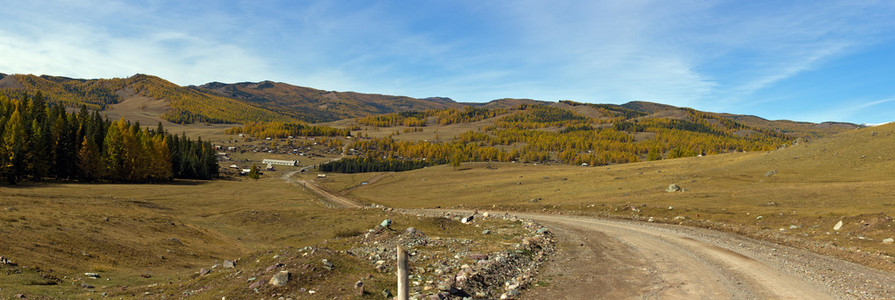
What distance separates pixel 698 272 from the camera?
18594 millimetres

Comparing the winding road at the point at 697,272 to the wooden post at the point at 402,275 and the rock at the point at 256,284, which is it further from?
the rock at the point at 256,284

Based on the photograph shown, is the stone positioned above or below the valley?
above

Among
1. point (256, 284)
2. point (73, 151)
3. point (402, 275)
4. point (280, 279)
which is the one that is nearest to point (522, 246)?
point (280, 279)

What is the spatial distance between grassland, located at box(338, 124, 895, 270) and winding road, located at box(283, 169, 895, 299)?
323cm

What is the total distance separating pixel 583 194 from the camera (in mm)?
64562

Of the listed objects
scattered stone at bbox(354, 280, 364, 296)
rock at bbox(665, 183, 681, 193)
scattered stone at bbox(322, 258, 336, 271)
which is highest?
rock at bbox(665, 183, 681, 193)

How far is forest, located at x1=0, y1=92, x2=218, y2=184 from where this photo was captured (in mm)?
64125

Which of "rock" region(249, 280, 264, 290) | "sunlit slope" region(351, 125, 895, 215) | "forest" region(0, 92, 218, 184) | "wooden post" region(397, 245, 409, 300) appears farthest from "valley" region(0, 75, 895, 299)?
"forest" region(0, 92, 218, 184)

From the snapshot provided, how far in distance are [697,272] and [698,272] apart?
39mm

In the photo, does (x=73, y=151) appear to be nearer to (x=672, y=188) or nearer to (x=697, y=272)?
(x=697, y=272)

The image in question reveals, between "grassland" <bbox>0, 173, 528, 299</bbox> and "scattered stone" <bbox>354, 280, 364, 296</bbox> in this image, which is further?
"grassland" <bbox>0, 173, 528, 299</bbox>

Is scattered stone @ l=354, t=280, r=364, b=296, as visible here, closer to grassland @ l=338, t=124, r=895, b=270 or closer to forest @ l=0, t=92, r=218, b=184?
grassland @ l=338, t=124, r=895, b=270

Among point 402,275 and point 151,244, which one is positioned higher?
point 402,275

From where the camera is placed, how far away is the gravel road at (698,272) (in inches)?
608
